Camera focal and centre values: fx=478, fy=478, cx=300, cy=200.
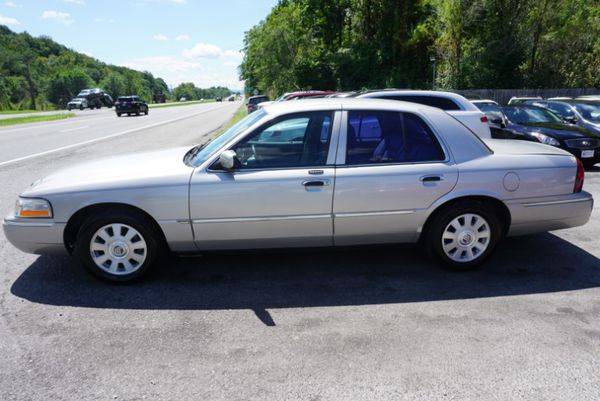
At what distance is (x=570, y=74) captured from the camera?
26.4 meters

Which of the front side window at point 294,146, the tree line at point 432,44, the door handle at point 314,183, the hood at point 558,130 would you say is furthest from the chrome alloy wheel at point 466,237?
the tree line at point 432,44

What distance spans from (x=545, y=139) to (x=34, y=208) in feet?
31.5

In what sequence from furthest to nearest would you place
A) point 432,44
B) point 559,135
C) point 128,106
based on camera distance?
1. point 128,106
2. point 432,44
3. point 559,135

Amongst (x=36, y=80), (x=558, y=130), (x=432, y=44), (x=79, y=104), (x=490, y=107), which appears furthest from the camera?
(x=36, y=80)

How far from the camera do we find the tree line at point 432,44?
988 inches

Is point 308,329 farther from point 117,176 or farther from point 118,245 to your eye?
point 117,176

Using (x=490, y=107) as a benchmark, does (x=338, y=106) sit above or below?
above

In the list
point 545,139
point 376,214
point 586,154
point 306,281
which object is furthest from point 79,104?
point 376,214

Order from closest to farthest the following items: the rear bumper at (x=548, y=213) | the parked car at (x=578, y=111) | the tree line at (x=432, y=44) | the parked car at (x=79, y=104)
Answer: the rear bumper at (x=548, y=213), the parked car at (x=578, y=111), the tree line at (x=432, y=44), the parked car at (x=79, y=104)

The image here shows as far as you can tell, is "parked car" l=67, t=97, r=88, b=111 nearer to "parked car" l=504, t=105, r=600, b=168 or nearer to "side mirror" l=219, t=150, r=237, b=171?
"parked car" l=504, t=105, r=600, b=168

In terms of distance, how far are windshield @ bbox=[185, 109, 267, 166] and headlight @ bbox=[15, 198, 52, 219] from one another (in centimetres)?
126

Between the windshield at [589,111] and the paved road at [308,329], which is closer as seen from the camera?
the paved road at [308,329]

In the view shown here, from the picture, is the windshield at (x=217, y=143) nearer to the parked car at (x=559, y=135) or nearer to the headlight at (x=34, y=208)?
the headlight at (x=34, y=208)

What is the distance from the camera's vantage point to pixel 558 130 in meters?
10.2
